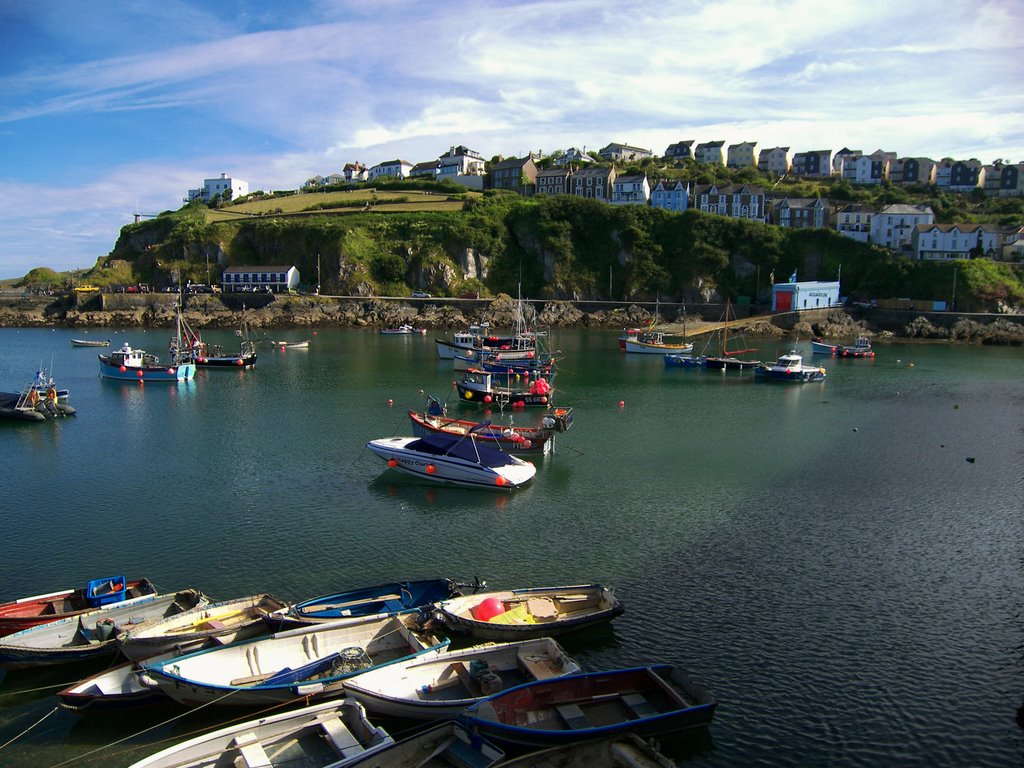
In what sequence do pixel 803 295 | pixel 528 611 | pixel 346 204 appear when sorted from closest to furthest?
pixel 528 611 < pixel 803 295 < pixel 346 204

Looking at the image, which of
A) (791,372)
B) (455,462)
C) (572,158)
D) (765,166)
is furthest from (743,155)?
(455,462)

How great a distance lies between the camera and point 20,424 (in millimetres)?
45000

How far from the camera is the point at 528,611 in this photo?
19.5 meters

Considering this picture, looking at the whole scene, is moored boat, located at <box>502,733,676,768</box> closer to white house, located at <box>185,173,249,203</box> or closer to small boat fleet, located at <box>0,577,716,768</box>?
small boat fleet, located at <box>0,577,716,768</box>

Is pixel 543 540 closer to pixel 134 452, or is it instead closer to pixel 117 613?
pixel 117 613

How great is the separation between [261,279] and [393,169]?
68.1 m

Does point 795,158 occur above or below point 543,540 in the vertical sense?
above

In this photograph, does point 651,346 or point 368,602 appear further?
point 651,346

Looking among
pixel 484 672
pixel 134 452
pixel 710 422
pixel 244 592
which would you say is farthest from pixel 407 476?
pixel 710 422

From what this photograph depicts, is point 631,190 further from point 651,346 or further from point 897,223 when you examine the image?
point 651,346

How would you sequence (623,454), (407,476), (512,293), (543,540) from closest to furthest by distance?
(543,540)
(407,476)
(623,454)
(512,293)

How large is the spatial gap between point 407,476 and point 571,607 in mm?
15251

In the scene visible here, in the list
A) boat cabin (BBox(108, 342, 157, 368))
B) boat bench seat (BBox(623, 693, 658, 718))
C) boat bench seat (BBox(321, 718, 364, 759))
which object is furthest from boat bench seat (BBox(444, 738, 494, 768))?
boat cabin (BBox(108, 342, 157, 368))

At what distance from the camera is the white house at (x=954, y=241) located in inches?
4193
